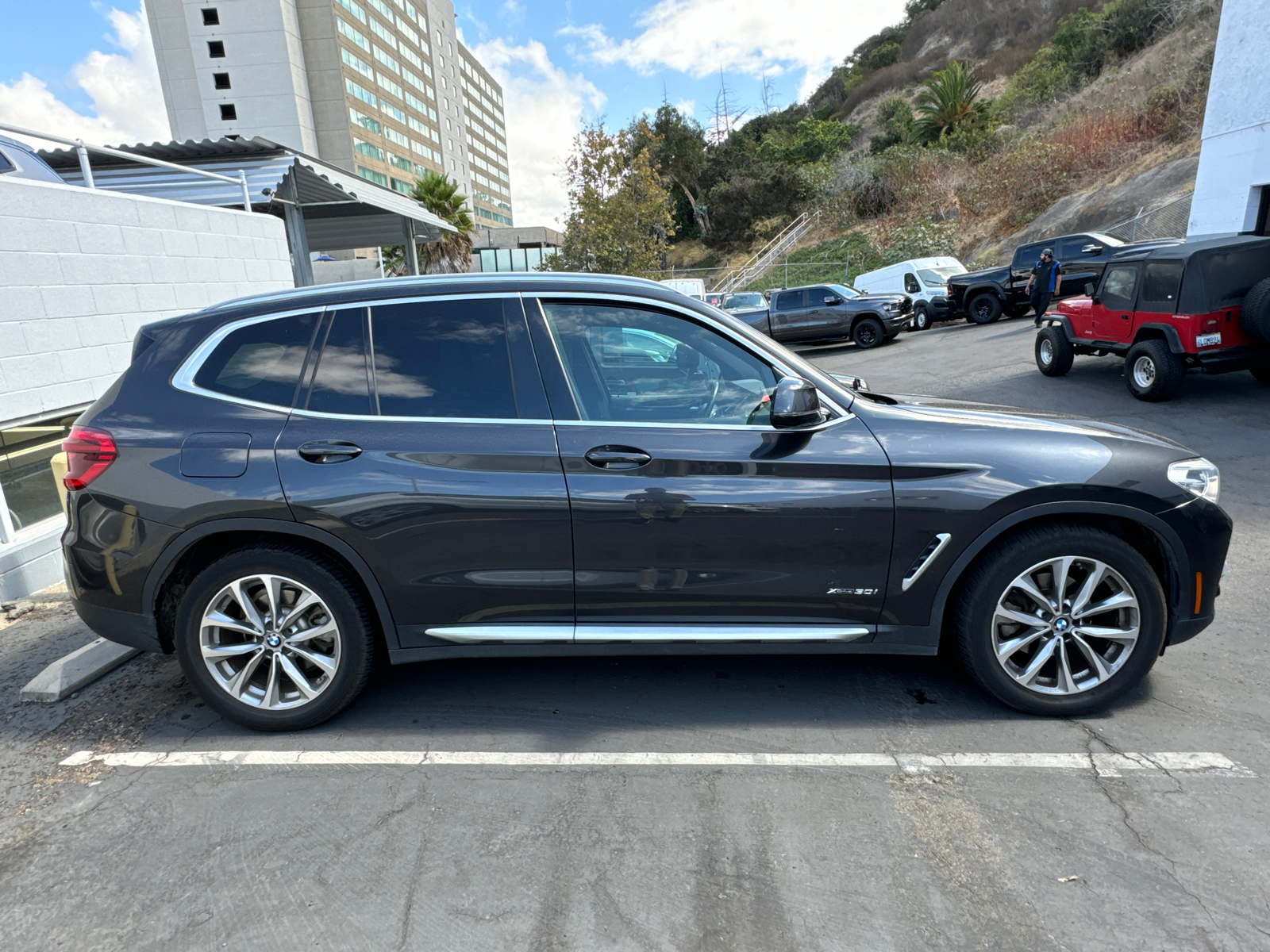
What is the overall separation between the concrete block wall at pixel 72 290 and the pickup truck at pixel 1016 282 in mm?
17385

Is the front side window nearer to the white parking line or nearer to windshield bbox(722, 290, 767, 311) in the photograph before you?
the white parking line

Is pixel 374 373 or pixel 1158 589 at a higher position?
pixel 374 373

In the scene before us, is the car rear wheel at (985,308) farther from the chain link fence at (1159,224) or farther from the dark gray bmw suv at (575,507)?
the dark gray bmw suv at (575,507)

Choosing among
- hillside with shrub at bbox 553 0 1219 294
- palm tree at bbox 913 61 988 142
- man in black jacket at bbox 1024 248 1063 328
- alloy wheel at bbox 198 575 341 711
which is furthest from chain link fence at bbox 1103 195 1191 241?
alloy wheel at bbox 198 575 341 711

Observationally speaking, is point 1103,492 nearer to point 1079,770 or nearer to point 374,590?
point 1079,770

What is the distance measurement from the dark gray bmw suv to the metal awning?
6.77m

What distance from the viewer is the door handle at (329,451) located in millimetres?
3201

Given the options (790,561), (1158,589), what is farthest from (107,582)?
(1158,589)

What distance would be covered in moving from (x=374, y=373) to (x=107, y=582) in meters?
1.48

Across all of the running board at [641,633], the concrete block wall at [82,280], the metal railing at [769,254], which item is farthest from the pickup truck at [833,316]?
the metal railing at [769,254]

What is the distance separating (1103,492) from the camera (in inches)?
124

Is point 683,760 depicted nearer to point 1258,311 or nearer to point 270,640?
point 270,640

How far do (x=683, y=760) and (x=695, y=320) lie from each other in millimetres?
1830

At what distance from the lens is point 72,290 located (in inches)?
239
